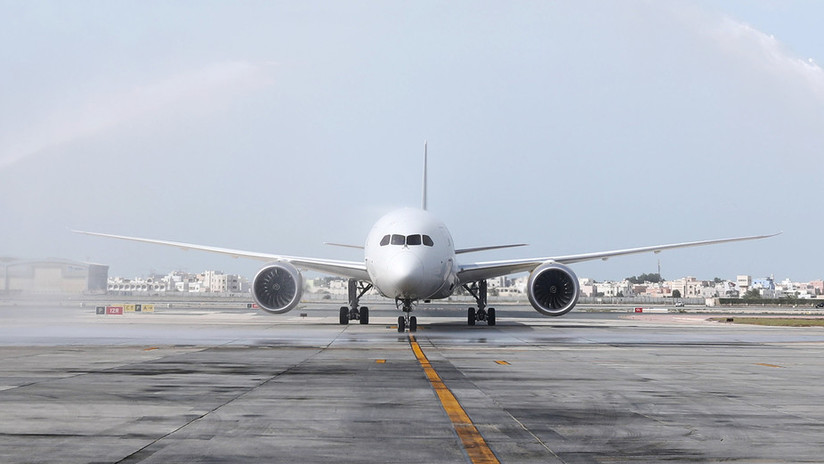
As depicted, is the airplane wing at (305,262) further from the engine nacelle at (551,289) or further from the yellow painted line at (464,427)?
the yellow painted line at (464,427)

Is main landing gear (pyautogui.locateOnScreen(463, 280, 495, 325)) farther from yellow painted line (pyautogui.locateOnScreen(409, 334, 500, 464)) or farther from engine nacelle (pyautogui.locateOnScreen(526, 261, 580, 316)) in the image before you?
yellow painted line (pyautogui.locateOnScreen(409, 334, 500, 464))

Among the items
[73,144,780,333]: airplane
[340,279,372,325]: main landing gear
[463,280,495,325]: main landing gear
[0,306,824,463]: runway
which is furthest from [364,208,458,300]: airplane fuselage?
[0,306,824,463]: runway

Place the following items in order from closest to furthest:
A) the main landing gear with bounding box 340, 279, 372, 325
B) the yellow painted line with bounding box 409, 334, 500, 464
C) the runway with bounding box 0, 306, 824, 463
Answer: the yellow painted line with bounding box 409, 334, 500, 464 → the runway with bounding box 0, 306, 824, 463 → the main landing gear with bounding box 340, 279, 372, 325

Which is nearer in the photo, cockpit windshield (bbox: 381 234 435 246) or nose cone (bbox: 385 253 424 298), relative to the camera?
nose cone (bbox: 385 253 424 298)

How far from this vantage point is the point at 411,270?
2488 centimetres

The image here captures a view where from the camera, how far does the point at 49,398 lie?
8852mm

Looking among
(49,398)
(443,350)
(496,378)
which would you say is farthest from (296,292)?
(49,398)

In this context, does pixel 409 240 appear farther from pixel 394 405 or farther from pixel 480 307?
pixel 394 405

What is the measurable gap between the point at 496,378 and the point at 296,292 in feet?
56.3

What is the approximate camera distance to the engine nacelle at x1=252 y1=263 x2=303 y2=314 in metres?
28.5

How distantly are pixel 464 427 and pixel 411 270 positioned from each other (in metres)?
17.6

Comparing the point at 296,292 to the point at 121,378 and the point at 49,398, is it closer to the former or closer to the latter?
the point at 121,378

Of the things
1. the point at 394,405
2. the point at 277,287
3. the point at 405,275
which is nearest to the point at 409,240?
the point at 405,275

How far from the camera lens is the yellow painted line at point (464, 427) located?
5.98 meters
